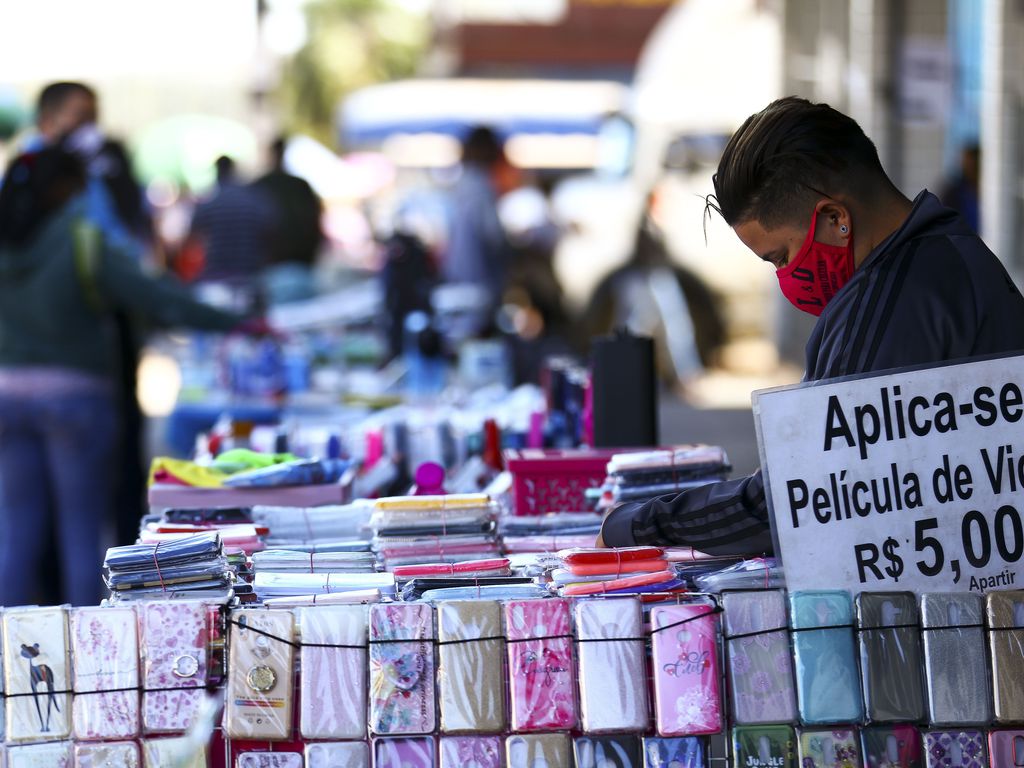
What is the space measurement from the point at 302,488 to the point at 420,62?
55.0 m

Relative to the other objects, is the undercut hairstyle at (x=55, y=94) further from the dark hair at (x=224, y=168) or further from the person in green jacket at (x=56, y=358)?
the dark hair at (x=224, y=168)

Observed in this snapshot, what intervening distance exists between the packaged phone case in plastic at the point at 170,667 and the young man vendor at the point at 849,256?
1.03 m

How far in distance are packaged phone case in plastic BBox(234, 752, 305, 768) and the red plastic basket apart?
1.62m

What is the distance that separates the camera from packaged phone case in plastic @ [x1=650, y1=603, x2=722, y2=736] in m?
2.80

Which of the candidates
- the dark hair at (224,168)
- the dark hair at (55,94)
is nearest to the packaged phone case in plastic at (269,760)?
the dark hair at (55,94)

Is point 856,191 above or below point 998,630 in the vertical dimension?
above

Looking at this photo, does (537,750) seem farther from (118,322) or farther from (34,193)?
(118,322)

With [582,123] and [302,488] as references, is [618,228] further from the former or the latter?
[302,488]

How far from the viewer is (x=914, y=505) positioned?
2.92 m

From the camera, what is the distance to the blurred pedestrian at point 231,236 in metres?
11.3

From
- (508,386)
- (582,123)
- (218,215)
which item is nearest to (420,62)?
(582,123)

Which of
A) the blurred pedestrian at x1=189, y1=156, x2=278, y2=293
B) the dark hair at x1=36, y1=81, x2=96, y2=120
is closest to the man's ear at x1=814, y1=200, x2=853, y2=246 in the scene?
the dark hair at x1=36, y1=81, x2=96, y2=120

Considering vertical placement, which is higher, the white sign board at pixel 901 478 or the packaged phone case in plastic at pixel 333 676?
Result: the white sign board at pixel 901 478

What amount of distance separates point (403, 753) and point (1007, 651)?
3.57 feet
